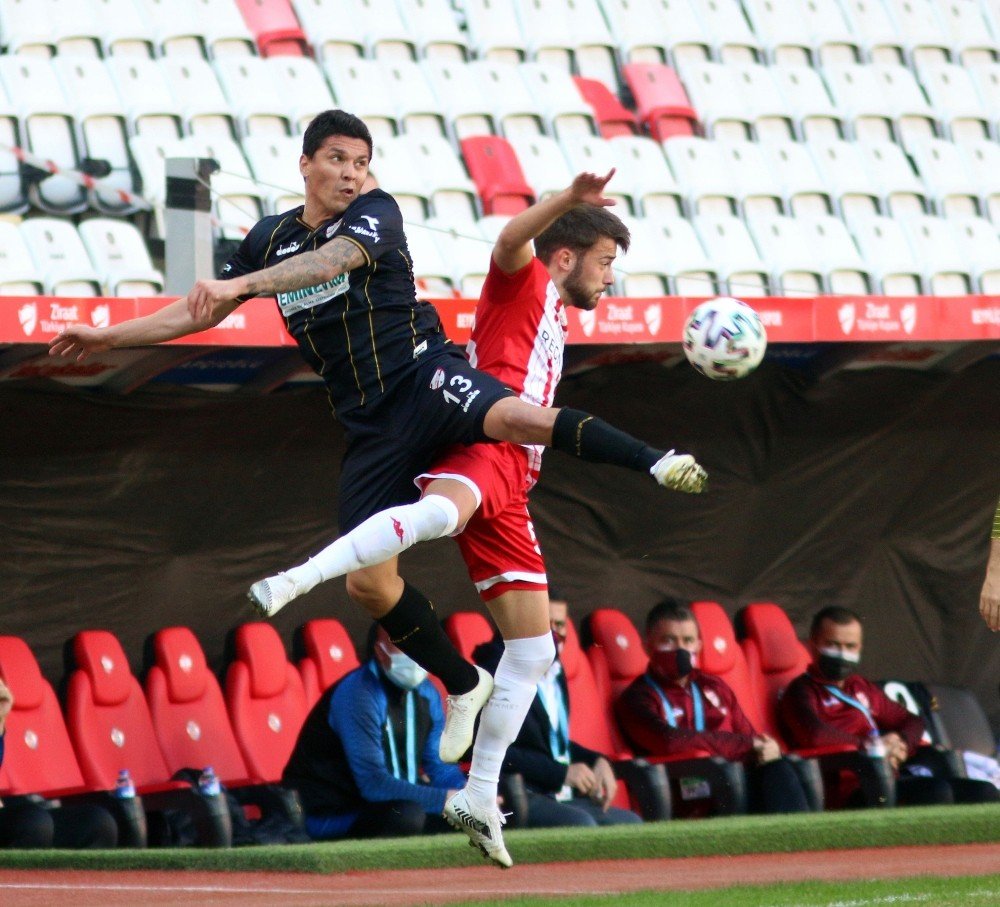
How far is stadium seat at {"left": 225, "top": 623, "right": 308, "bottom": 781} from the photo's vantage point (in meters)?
8.48

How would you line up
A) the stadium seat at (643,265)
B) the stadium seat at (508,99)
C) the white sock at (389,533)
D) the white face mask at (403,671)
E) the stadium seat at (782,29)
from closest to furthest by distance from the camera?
the white sock at (389,533) < the white face mask at (403,671) < the stadium seat at (643,265) < the stadium seat at (508,99) < the stadium seat at (782,29)

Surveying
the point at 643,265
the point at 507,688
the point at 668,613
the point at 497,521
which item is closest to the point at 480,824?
the point at 507,688

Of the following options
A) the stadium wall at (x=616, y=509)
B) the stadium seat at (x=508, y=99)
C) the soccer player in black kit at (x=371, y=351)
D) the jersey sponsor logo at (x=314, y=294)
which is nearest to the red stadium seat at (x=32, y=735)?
the stadium wall at (x=616, y=509)

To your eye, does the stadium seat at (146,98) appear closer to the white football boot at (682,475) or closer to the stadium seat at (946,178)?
the stadium seat at (946,178)

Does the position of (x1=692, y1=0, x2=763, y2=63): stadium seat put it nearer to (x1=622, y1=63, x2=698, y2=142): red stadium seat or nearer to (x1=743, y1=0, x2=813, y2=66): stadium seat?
(x1=743, y1=0, x2=813, y2=66): stadium seat

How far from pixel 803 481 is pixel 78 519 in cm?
411

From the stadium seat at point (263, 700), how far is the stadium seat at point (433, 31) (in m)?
4.33

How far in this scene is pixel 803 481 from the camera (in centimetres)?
1056

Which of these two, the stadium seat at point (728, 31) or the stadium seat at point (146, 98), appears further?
the stadium seat at point (728, 31)

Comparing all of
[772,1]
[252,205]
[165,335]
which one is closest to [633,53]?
[772,1]

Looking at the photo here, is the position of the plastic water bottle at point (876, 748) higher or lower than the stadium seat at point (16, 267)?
lower

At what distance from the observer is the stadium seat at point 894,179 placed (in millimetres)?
11914

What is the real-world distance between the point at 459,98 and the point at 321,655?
12.7 feet

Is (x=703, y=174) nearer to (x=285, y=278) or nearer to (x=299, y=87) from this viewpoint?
(x=299, y=87)
